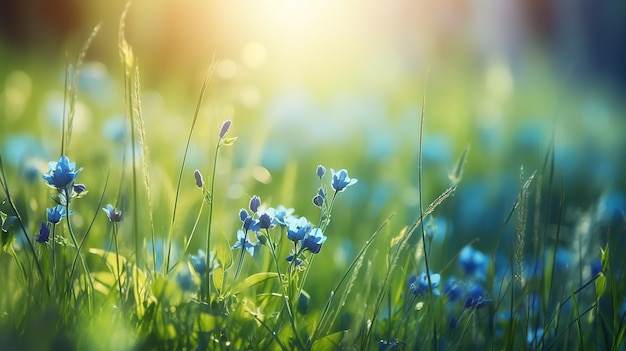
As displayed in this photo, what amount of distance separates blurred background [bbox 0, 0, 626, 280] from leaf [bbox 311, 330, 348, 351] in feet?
1.00

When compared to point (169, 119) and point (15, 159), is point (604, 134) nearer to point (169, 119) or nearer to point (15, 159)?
point (169, 119)

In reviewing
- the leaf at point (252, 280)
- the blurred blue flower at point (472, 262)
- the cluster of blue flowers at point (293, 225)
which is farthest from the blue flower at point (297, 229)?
the blurred blue flower at point (472, 262)

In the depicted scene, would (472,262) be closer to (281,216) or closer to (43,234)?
(281,216)

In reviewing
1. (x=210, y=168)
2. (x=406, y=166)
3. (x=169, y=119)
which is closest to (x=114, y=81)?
(x=169, y=119)

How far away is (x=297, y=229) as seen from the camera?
1101 mm

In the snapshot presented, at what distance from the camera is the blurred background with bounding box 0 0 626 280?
2.34m

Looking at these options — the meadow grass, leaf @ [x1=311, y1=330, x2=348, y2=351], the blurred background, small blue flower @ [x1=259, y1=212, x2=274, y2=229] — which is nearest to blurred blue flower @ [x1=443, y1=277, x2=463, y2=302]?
the meadow grass

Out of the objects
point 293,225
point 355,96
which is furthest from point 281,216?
point 355,96

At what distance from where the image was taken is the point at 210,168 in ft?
6.09

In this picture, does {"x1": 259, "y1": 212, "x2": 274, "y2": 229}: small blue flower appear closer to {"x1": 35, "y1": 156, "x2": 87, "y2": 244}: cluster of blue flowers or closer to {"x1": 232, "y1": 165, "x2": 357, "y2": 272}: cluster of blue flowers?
{"x1": 232, "y1": 165, "x2": 357, "y2": 272}: cluster of blue flowers

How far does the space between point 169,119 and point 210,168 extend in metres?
1.24

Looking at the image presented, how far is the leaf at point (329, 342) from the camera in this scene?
114 centimetres

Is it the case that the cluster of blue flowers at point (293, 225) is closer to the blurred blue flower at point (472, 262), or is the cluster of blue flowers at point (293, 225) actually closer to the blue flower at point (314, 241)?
the blue flower at point (314, 241)

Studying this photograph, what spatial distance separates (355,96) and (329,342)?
2.58 meters
